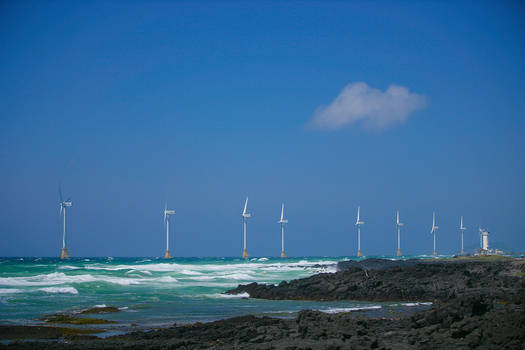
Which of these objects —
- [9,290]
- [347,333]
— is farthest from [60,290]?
[347,333]

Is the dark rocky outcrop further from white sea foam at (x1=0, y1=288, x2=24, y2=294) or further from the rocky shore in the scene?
white sea foam at (x1=0, y1=288, x2=24, y2=294)

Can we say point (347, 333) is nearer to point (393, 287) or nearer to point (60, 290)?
point (393, 287)

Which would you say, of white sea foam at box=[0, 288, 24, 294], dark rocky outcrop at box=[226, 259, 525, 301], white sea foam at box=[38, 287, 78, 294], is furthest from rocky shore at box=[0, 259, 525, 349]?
white sea foam at box=[38, 287, 78, 294]

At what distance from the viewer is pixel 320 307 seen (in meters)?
27.5

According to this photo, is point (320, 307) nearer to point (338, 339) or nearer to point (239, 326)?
point (239, 326)

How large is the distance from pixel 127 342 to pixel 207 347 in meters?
2.69

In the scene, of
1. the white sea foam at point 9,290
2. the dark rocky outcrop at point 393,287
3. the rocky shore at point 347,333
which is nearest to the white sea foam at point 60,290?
the white sea foam at point 9,290

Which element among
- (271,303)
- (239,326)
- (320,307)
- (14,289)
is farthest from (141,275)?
(239,326)

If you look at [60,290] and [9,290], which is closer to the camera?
[9,290]

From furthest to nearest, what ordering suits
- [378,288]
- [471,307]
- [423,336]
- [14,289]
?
[14,289]
[378,288]
[471,307]
[423,336]

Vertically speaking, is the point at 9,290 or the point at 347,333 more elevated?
the point at 347,333

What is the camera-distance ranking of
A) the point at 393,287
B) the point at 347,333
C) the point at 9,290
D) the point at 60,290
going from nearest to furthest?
1. the point at 347,333
2. the point at 393,287
3. the point at 9,290
4. the point at 60,290

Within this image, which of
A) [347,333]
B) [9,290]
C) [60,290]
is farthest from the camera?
[60,290]

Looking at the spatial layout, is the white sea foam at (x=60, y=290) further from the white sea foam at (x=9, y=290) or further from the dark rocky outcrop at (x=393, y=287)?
the dark rocky outcrop at (x=393, y=287)
